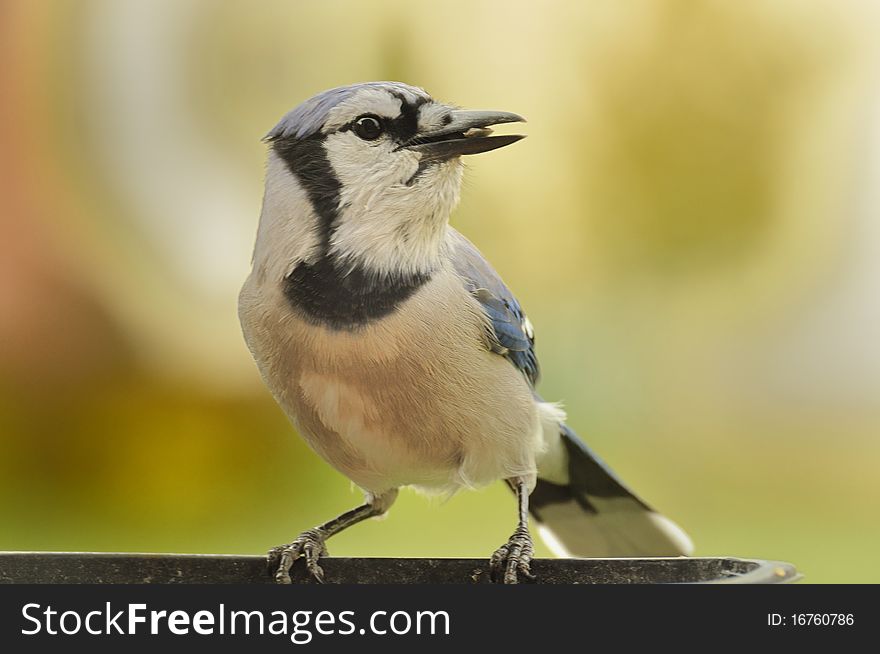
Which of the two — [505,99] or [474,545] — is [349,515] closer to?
[474,545]

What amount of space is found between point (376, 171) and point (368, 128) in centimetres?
6

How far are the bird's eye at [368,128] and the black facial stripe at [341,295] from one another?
0.56 feet

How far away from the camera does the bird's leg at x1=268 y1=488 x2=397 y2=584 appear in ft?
5.84

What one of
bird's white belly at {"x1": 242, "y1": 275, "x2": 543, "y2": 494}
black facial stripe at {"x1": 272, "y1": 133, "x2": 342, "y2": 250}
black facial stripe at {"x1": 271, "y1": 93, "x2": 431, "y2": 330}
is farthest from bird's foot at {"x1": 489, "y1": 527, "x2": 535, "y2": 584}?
black facial stripe at {"x1": 272, "y1": 133, "x2": 342, "y2": 250}

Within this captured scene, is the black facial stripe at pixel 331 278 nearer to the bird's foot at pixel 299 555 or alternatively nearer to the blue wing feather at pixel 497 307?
the blue wing feather at pixel 497 307

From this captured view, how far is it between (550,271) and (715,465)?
1.93 ft

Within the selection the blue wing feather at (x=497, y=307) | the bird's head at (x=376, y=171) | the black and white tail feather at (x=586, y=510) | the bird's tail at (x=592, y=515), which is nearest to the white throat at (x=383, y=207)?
the bird's head at (x=376, y=171)

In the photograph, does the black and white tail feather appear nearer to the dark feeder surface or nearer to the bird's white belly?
the bird's white belly

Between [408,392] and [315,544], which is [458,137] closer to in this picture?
[408,392]

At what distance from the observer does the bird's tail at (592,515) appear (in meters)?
2.09

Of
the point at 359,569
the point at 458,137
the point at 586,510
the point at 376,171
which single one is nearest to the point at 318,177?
the point at 376,171

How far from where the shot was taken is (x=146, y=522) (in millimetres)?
2438

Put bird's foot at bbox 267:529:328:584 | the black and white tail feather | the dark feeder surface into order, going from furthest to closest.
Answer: the black and white tail feather
bird's foot at bbox 267:529:328:584
the dark feeder surface

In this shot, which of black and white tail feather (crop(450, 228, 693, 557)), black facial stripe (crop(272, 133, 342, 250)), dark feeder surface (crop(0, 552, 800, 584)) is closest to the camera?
dark feeder surface (crop(0, 552, 800, 584))
